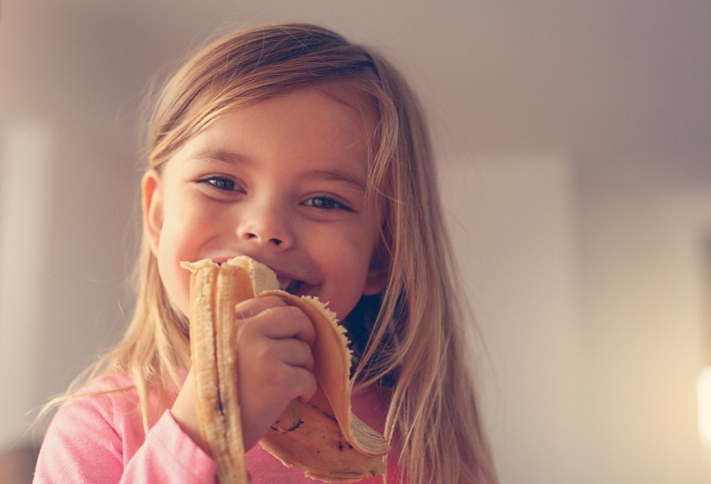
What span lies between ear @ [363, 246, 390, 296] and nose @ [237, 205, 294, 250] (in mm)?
186

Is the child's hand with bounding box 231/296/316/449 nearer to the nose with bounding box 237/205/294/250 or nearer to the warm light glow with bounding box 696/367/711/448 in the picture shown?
the nose with bounding box 237/205/294/250

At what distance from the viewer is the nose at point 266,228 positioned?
54cm

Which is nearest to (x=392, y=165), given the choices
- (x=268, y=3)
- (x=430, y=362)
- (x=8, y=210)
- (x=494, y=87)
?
(x=430, y=362)

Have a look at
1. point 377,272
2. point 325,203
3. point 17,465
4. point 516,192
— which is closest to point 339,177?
point 325,203

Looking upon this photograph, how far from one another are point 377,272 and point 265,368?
1.11 ft

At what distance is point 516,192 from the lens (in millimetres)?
1964

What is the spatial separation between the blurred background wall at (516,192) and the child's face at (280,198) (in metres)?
0.62

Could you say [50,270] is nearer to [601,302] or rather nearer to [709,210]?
[601,302]

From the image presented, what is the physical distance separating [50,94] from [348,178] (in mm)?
1038

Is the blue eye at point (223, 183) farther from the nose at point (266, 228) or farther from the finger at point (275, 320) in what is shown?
the finger at point (275, 320)

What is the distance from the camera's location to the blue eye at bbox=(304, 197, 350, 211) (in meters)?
0.59

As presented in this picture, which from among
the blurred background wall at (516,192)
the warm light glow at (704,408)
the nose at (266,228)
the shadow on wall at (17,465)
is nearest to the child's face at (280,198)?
the nose at (266,228)

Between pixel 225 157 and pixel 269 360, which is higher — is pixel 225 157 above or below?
above

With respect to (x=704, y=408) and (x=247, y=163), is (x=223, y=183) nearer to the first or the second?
(x=247, y=163)
